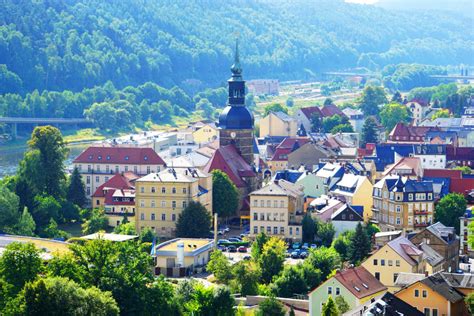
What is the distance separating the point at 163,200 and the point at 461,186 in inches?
646

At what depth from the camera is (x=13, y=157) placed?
126m

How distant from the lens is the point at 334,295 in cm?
5694

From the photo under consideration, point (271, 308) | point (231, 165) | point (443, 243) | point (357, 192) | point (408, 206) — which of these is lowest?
point (271, 308)

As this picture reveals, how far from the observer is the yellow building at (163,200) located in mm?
76312

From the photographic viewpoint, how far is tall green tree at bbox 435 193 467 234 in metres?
74.6

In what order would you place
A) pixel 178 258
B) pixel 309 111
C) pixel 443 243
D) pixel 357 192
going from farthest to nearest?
pixel 309 111
pixel 357 192
pixel 178 258
pixel 443 243

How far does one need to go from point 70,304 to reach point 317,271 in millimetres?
15035

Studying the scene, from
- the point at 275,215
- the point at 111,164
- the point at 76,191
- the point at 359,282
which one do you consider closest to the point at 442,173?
the point at 275,215

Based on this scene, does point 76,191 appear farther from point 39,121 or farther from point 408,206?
point 39,121

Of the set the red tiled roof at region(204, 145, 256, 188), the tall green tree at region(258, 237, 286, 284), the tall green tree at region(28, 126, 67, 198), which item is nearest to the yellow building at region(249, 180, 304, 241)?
the red tiled roof at region(204, 145, 256, 188)

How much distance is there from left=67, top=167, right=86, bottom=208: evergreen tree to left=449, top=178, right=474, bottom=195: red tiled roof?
817 inches

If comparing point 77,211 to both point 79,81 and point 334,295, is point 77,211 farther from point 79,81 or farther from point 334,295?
point 79,81

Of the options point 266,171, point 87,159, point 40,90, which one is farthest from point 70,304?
point 40,90

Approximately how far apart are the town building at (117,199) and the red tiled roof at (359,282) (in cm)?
2142
